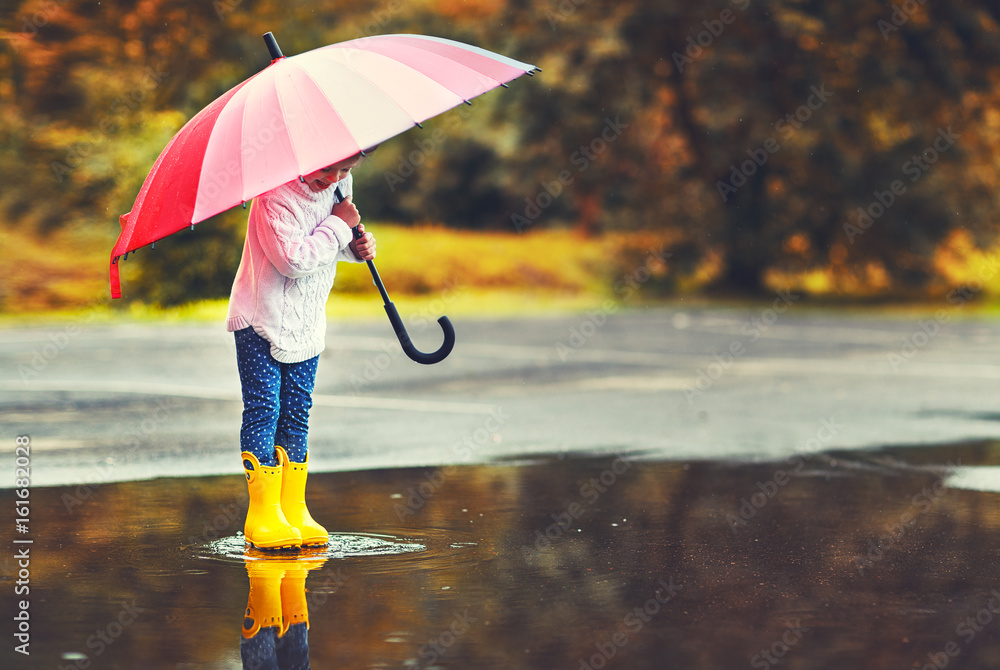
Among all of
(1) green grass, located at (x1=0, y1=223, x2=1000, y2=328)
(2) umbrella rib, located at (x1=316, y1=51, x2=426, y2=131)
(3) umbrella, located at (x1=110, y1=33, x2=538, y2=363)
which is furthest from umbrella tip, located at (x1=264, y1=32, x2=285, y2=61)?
(1) green grass, located at (x1=0, y1=223, x2=1000, y2=328)

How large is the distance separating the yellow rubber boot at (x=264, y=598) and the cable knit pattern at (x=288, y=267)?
0.86 metres

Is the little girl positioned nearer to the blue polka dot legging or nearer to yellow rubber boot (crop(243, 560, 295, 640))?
the blue polka dot legging

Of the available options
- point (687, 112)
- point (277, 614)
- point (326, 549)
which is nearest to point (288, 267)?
point (326, 549)

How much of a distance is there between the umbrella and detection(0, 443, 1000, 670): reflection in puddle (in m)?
1.32

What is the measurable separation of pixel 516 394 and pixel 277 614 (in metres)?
7.03

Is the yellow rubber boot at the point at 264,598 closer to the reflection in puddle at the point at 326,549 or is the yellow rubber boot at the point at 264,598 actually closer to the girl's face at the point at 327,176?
the reflection in puddle at the point at 326,549

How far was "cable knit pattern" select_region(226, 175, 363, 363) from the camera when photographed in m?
5.70

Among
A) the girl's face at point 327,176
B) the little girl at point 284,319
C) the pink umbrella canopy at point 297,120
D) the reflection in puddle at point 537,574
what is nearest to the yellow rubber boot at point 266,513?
the little girl at point 284,319

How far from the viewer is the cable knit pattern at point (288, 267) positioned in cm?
570

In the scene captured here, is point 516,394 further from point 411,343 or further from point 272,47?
point 272,47

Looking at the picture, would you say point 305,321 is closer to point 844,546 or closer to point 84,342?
point 844,546

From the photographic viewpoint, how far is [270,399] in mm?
5934

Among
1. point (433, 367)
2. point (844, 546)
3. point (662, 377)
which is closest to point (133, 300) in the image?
point (433, 367)

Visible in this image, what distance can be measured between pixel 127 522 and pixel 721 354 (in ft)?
30.5
